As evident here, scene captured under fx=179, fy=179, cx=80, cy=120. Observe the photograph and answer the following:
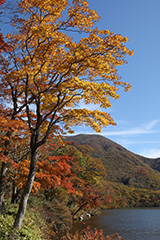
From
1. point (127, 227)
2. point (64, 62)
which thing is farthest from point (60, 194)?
point (64, 62)

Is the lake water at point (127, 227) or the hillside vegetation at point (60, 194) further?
the lake water at point (127, 227)

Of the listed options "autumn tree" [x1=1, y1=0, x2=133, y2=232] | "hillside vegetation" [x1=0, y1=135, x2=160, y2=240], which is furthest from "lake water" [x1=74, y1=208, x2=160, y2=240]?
"autumn tree" [x1=1, y1=0, x2=133, y2=232]

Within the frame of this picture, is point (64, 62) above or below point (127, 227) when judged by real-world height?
above

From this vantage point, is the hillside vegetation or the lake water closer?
the hillside vegetation

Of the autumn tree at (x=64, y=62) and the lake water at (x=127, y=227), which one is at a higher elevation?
the autumn tree at (x=64, y=62)

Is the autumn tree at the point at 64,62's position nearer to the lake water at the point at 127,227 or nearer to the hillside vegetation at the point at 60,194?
the hillside vegetation at the point at 60,194

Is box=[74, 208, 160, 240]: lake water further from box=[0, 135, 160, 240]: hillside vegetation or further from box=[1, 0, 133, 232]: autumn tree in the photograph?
box=[1, 0, 133, 232]: autumn tree

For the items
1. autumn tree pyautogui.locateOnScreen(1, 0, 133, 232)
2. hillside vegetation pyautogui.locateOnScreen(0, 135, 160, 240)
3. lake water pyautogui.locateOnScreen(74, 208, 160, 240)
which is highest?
autumn tree pyautogui.locateOnScreen(1, 0, 133, 232)

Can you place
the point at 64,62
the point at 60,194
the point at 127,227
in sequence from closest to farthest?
the point at 64,62 → the point at 60,194 → the point at 127,227

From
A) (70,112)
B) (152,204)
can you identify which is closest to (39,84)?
(70,112)

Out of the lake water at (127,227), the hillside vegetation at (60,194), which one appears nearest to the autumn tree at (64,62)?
the hillside vegetation at (60,194)

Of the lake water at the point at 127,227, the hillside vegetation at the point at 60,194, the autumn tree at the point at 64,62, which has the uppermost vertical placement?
the autumn tree at the point at 64,62

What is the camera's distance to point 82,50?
6.09m

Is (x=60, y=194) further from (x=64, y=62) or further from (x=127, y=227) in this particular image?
(x=64, y=62)
